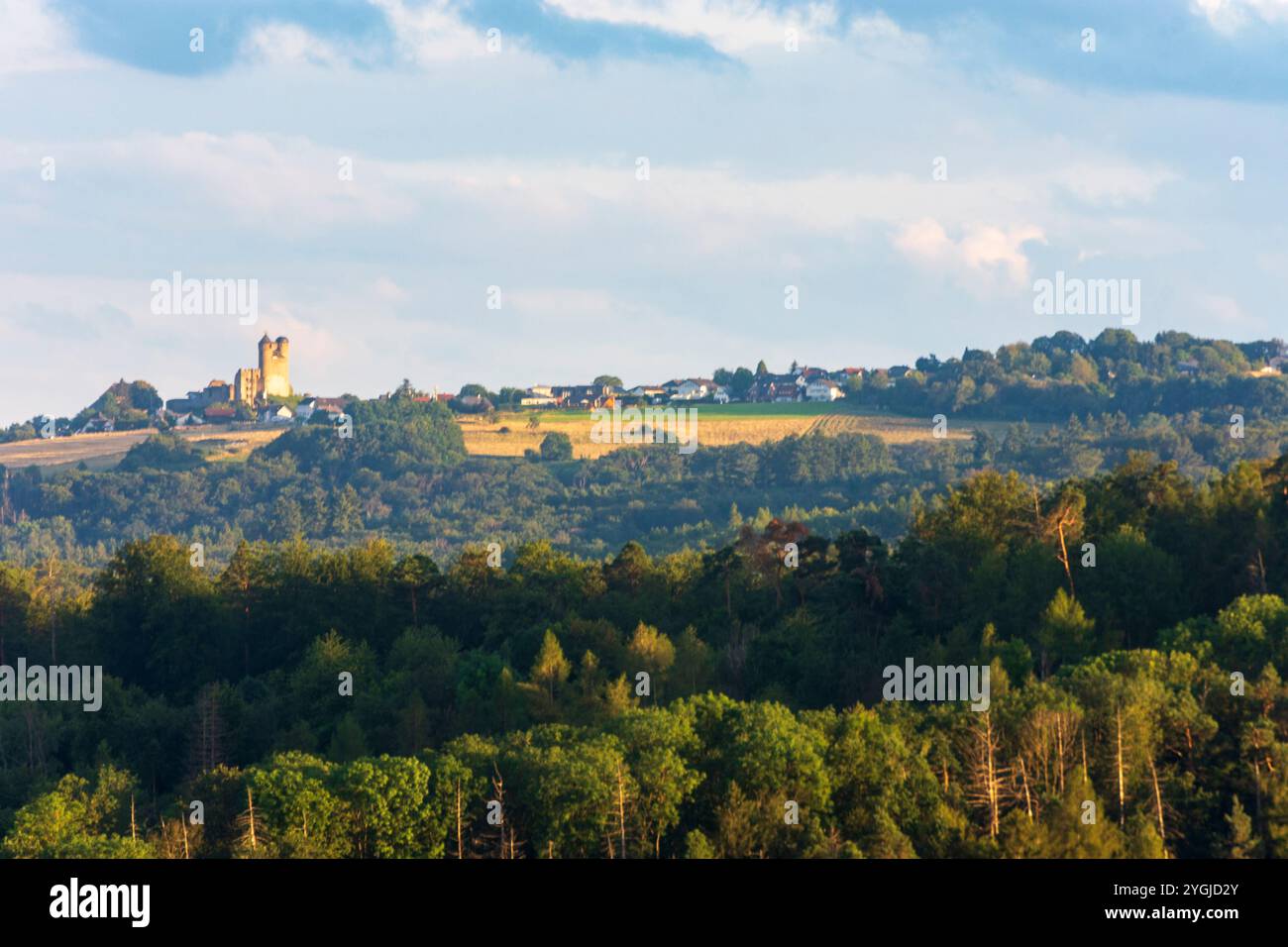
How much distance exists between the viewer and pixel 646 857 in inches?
1866

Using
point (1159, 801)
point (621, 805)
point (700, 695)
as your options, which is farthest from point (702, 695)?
point (1159, 801)

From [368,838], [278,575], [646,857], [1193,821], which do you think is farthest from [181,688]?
[1193,821]

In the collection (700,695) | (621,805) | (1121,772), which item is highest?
(700,695)

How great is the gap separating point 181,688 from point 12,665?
9140 mm

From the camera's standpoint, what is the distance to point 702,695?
2298 inches

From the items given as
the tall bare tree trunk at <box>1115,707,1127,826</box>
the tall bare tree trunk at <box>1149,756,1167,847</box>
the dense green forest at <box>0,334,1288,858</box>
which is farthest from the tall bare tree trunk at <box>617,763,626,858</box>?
the tall bare tree trunk at <box>1149,756,1167,847</box>

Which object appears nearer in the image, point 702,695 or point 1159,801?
point 1159,801

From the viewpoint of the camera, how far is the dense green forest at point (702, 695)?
4991 centimetres

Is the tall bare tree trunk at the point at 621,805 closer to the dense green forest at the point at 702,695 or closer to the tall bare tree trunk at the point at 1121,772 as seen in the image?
the dense green forest at the point at 702,695

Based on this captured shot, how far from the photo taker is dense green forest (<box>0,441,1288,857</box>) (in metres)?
49.9

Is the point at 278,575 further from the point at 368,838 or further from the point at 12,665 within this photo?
the point at 368,838

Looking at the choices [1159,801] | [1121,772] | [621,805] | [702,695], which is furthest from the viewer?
[702,695]

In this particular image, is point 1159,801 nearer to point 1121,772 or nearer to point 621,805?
point 1121,772

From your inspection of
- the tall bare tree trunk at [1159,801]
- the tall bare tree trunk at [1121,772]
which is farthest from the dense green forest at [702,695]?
the tall bare tree trunk at [1121,772]
